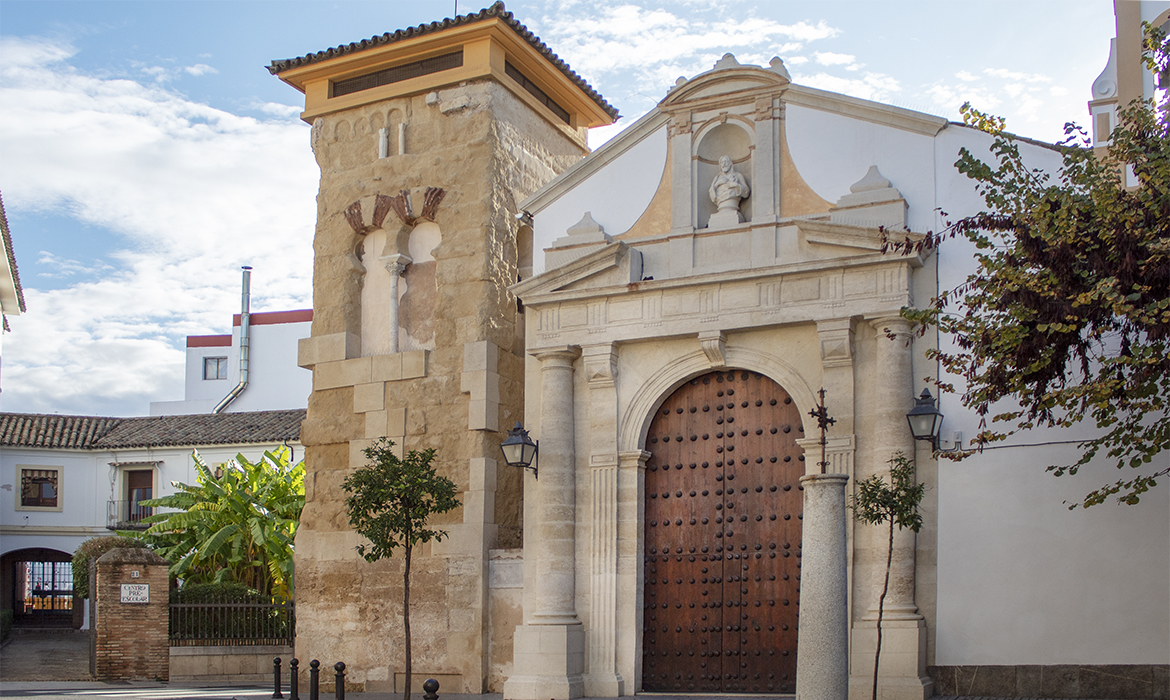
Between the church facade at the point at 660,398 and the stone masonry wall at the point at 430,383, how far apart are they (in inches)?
1.5

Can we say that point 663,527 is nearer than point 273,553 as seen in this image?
Yes

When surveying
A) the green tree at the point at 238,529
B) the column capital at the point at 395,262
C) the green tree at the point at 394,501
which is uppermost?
the column capital at the point at 395,262

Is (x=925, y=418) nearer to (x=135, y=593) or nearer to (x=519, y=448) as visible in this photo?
(x=519, y=448)

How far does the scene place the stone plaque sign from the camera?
17.1 metres

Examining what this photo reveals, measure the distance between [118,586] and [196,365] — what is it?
2625 cm

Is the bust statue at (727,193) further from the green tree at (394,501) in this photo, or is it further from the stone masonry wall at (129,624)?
the stone masonry wall at (129,624)

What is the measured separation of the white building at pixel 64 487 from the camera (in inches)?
Answer: 1331

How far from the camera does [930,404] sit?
1111cm

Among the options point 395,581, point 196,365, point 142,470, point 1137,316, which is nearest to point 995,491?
point 1137,316

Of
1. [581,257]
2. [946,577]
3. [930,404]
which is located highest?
[581,257]

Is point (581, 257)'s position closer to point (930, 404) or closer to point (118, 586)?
point (930, 404)

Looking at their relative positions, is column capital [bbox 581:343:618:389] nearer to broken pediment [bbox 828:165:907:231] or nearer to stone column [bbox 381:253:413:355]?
broken pediment [bbox 828:165:907:231]

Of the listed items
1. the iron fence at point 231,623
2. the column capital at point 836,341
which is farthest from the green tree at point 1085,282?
the iron fence at point 231,623

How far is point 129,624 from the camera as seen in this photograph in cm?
1708
